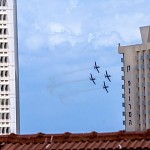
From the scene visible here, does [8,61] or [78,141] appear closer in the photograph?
[78,141]

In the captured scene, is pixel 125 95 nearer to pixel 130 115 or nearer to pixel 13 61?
pixel 130 115

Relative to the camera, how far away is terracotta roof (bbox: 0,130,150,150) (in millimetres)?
14875

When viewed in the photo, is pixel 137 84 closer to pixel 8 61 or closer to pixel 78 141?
pixel 8 61

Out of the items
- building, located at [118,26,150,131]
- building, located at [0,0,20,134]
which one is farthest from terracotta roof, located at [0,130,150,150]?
building, located at [118,26,150,131]

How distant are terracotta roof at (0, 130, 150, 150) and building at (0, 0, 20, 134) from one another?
334ft

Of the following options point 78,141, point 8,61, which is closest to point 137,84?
point 8,61

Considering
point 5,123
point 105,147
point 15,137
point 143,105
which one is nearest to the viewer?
point 105,147

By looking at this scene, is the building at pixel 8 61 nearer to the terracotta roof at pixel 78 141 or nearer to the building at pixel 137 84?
the building at pixel 137 84

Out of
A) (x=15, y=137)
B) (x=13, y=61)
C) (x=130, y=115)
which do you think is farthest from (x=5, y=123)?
(x=15, y=137)

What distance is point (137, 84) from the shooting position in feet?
493

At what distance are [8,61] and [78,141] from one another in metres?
105

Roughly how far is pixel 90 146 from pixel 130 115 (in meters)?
135

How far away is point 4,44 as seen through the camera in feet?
392

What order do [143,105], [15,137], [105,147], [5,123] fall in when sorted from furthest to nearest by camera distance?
[143,105], [5,123], [15,137], [105,147]
